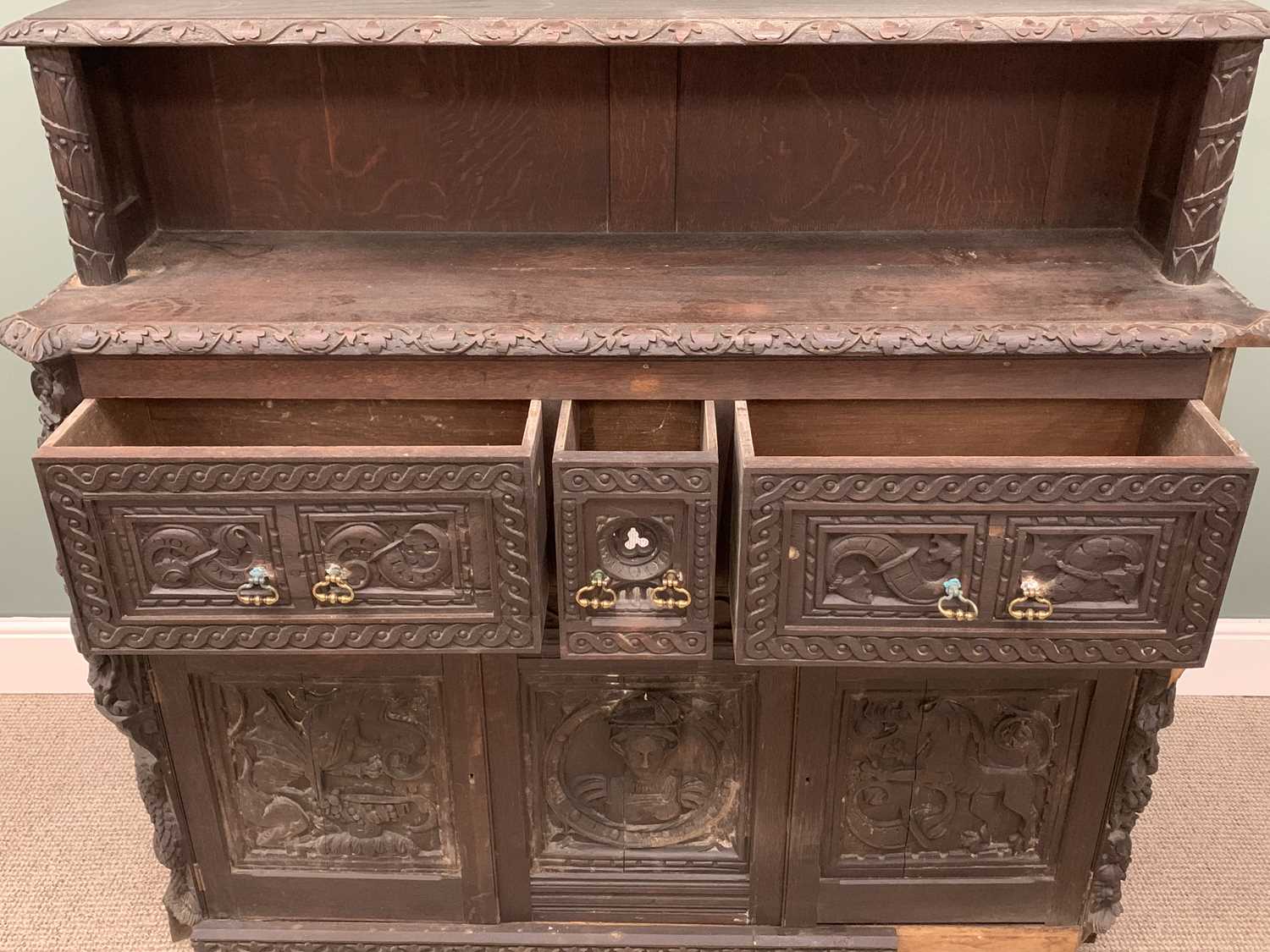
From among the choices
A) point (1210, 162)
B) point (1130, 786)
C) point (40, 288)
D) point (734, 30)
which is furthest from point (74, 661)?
point (1210, 162)

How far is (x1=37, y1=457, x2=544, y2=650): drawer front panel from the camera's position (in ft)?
3.63

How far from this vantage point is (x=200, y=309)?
124 cm

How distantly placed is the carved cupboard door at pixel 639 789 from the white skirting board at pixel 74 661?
1027mm

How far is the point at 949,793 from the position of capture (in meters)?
1.42

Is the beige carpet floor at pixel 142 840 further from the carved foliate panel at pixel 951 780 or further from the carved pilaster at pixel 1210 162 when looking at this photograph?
the carved pilaster at pixel 1210 162

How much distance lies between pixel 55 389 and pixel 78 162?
25cm

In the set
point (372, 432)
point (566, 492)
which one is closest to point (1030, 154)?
point (566, 492)

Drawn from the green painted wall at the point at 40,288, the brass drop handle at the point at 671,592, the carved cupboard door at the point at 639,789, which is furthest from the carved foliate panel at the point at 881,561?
the green painted wall at the point at 40,288

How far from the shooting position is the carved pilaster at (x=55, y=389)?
1.23 m

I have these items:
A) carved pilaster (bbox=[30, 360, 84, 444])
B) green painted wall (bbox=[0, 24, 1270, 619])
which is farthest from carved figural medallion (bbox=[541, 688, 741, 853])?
green painted wall (bbox=[0, 24, 1270, 619])

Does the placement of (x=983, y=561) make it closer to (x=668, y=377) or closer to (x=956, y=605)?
(x=956, y=605)

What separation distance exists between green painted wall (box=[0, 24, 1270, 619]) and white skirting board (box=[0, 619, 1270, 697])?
0.03 m

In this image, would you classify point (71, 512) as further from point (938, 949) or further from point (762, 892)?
point (938, 949)

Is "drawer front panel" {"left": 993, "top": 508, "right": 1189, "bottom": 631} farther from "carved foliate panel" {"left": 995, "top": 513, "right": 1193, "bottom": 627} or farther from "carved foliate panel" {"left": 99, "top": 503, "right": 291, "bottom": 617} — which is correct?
"carved foliate panel" {"left": 99, "top": 503, "right": 291, "bottom": 617}
